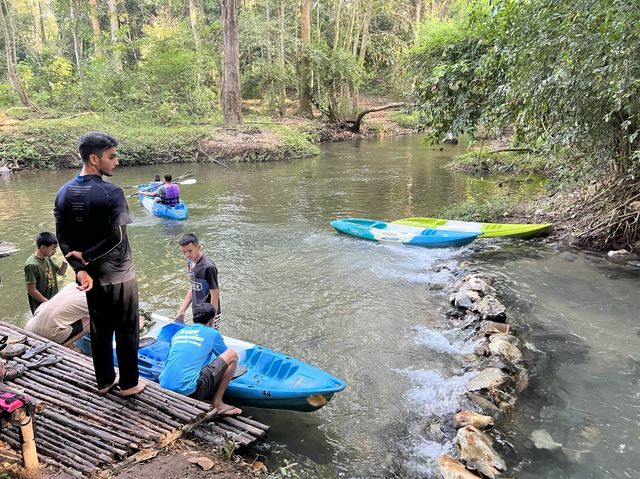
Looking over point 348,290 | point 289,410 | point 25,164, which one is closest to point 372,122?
point 25,164

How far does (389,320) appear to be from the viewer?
6438mm

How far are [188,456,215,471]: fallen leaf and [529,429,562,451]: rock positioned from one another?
8.45ft

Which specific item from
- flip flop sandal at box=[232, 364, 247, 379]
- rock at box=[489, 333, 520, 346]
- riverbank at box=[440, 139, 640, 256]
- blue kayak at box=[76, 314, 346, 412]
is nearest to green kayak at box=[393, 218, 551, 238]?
riverbank at box=[440, 139, 640, 256]

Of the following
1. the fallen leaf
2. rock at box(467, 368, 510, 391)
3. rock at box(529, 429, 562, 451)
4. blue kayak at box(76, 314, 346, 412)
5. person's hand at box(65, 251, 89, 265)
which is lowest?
rock at box(529, 429, 562, 451)

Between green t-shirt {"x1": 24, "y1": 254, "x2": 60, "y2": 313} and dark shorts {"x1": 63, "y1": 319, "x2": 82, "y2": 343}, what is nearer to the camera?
dark shorts {"x1": 63, "y1": 319, "x2": 82, "y2": 343}

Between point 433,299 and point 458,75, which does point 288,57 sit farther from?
point 433,299

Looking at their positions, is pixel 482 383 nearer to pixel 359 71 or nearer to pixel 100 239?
pixel 100 239

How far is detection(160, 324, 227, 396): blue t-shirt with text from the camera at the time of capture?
12.9 ft

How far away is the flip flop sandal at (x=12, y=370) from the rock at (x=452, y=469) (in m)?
3.47

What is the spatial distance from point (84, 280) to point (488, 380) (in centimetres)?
363

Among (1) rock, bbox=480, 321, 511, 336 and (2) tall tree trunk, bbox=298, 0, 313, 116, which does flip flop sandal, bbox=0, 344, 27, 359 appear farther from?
(2) tall tree trunk, bbox=298, 0, 313, 116

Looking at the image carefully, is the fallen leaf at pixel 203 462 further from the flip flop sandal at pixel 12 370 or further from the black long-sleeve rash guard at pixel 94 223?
the flip flop sandal at pixel 12 370

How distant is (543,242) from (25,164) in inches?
756

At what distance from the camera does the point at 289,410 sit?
4.32 m
